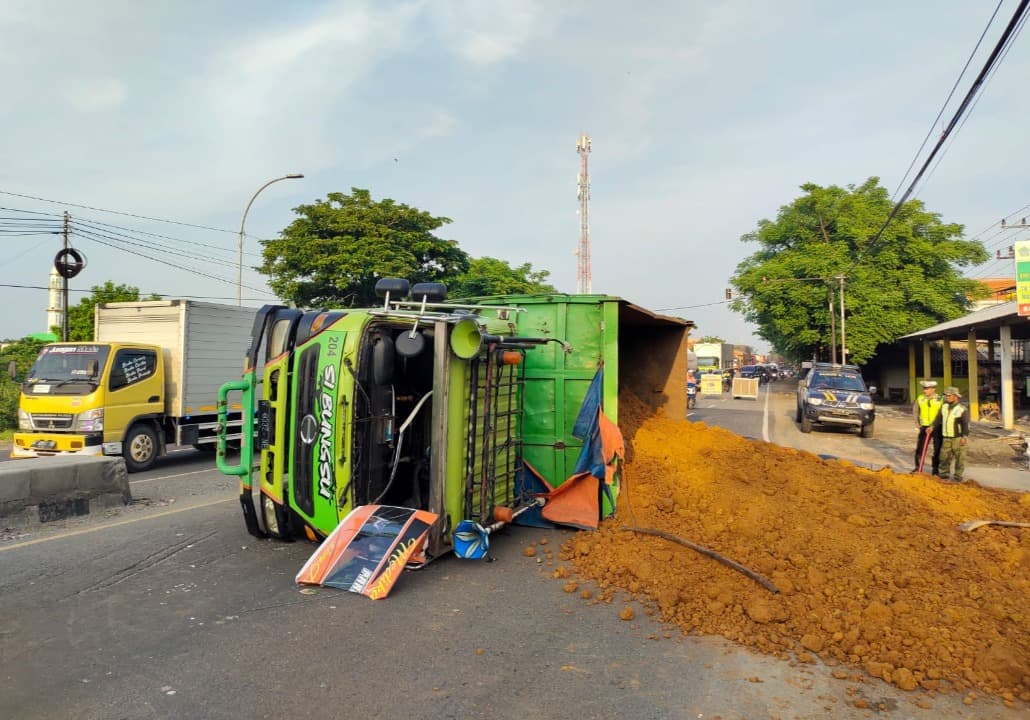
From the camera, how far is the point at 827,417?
18125mm

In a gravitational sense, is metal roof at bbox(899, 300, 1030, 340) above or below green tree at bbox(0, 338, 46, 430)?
above

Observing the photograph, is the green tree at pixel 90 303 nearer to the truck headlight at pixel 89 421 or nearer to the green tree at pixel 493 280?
the green tree at pixel 493 280

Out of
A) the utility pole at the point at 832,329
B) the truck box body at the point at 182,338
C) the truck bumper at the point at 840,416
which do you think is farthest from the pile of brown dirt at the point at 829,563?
the utility pole at the point at 832,329

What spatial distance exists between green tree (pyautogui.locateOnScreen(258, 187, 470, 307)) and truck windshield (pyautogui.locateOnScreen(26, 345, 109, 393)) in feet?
47.8

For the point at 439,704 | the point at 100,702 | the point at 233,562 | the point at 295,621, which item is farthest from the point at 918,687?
the point at 233,562

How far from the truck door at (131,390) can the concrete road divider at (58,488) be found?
9.88 feet

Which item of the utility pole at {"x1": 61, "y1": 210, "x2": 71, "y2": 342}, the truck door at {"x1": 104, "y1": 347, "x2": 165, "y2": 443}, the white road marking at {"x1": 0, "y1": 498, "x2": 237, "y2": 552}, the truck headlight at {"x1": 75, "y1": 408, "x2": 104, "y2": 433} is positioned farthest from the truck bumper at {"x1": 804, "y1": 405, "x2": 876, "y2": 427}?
the utility pole at {"x1": 61, "y1": 210, "x2": 71, "y2": 342}

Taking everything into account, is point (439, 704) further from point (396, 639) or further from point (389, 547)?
point (389, 547)

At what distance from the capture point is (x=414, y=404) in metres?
6.43

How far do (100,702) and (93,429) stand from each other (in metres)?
8.87

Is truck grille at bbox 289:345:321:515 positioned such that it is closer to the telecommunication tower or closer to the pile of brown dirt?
the pile of brown dirt

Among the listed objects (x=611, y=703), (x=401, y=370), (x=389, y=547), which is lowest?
(x=611, y=703)

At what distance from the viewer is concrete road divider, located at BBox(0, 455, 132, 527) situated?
708 cm

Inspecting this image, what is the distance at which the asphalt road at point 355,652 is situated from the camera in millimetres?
3387
